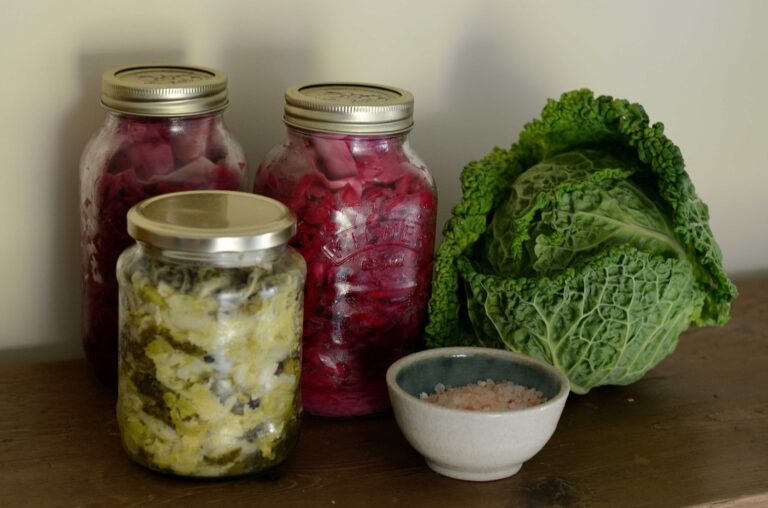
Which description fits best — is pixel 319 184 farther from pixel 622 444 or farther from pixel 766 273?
pixel 766 273

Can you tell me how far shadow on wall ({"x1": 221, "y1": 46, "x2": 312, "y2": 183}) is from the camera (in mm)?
1261

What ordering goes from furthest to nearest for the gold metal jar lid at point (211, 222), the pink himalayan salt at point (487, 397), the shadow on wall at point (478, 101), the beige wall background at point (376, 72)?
the shadow on wall at point (478, 101) < the beige wall background at point (376, 72) < the pink himalayan salt at point (487, 397) < the gold metal jar lid at point (211, 222)

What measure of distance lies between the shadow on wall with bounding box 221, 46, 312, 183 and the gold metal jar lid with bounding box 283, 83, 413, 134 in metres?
0.18

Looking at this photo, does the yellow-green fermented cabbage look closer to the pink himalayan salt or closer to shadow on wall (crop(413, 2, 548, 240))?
the pink himalayan salt

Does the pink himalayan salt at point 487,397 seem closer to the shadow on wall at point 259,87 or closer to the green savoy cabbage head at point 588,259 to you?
the green savoy cabbage head at point 588,259

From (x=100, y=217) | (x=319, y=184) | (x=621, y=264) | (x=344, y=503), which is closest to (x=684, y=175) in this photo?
(x=621, y=264)

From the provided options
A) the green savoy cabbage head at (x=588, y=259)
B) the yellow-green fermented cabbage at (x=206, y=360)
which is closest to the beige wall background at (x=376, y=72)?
the green savoy cabbage head at (x=588, y=259)

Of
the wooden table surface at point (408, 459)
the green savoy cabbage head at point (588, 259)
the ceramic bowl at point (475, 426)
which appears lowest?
the wooden table surface at point (408, 459)

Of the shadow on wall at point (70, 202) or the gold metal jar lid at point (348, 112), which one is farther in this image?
the shadow on wall at point (70, 202)

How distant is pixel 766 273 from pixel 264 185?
99 cm

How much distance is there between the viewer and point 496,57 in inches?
54.9

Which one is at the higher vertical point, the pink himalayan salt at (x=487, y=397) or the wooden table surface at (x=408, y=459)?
the pink himalayan salt at (x=487, y=397)

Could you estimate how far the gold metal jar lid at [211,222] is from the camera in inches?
35.0

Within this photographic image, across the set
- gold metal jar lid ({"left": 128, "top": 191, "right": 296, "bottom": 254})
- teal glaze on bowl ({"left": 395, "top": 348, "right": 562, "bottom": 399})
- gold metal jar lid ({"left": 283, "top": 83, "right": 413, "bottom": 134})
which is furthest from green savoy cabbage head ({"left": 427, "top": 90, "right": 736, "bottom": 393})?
gold metal jar lid ({"left": 128, "top": 191, "right": 296, "bottom": 254})
